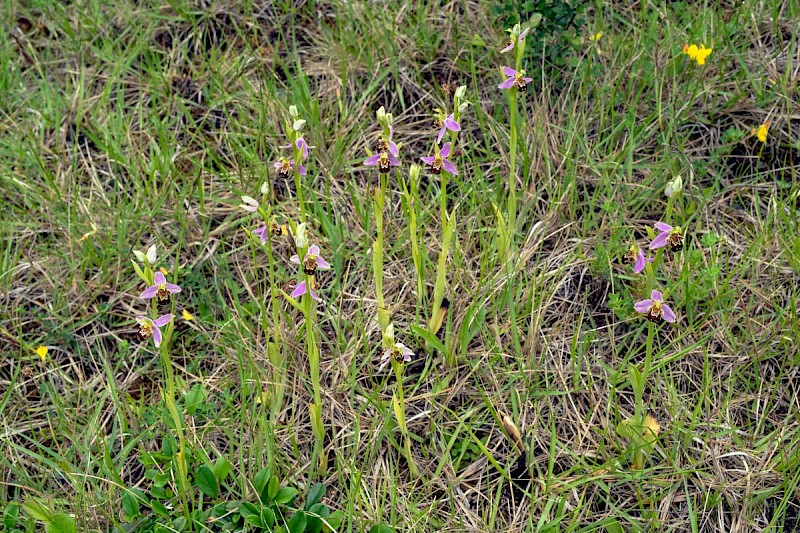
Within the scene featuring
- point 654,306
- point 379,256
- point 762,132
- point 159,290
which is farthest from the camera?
point 762,132

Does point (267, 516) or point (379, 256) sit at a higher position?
point (379, 256)

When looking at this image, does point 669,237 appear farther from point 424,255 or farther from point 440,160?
point 424,255

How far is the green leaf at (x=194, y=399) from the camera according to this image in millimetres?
2791

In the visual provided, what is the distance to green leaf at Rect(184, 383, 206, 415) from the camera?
279 cm

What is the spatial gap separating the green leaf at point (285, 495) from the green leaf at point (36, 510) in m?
0.71

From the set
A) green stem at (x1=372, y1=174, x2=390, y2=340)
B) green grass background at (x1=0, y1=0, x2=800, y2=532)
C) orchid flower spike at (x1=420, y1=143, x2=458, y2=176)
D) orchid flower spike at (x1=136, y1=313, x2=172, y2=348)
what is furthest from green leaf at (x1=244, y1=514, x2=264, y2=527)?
orchid flower spike at (x1=420, y1=143, x2=458, y2=176)

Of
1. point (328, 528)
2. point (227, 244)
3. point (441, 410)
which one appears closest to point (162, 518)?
point (328, 528)

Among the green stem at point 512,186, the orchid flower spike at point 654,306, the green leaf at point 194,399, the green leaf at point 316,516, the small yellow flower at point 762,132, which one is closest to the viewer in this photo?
the orchid flower spike at point 654,306

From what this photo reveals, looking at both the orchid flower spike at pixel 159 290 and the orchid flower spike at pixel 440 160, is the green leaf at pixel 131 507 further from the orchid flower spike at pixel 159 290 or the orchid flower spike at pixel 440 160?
the orchid flower spike at pixel 440 160

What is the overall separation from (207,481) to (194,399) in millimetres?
353

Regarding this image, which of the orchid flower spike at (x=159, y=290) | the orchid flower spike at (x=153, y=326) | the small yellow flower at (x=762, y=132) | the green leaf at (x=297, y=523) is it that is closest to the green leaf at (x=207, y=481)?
the green leaf at (x=297, y=523)

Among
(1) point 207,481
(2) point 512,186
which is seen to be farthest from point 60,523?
(2) point 512,186

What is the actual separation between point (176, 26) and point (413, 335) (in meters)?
2.20

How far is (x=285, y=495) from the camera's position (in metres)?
2.54
